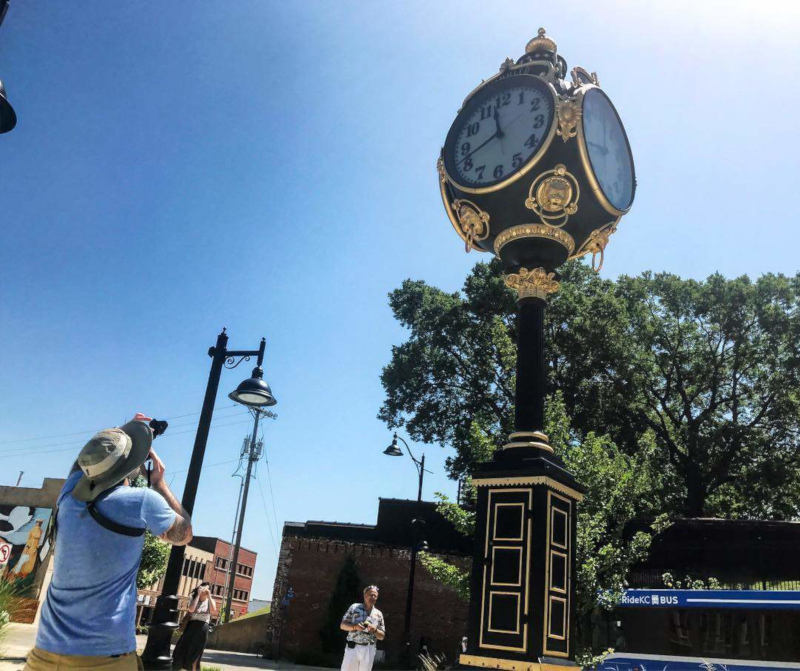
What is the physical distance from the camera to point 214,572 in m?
60.2

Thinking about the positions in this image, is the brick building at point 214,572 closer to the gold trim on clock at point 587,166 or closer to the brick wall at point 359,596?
the brick wall at point 359,596

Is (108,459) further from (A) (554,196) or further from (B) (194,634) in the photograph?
(B) (194,634)

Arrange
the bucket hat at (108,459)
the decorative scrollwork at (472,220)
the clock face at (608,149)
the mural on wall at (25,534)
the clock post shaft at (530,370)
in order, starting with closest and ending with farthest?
the bucket hat at (108,459) < the clock post shaft at (530,370) < the clock face at (608,149) < the decorative scrollwork at (472,220) < the mural on wall at (25,534)

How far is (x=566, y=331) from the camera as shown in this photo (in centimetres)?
2733

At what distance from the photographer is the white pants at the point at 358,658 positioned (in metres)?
7.37

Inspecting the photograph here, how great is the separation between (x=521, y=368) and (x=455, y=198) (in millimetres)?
2201

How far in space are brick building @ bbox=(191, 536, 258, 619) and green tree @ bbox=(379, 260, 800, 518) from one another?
35.4m

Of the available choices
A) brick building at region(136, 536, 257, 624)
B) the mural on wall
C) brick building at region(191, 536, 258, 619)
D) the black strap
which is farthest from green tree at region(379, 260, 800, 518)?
brick building at region(191, 536, 258, 619)

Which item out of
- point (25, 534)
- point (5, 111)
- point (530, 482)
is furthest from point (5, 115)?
point (25, 534)

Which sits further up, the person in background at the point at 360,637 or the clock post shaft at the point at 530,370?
the clock post shaft at the point at 530,370

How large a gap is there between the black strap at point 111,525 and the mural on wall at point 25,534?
3162 cm

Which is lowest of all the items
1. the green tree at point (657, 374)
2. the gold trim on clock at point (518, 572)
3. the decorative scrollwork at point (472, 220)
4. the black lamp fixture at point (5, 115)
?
the gold trim on clock at point (518, 572)

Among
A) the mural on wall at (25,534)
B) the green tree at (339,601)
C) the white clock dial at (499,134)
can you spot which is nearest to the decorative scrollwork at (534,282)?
the white clock dial at (499,134)

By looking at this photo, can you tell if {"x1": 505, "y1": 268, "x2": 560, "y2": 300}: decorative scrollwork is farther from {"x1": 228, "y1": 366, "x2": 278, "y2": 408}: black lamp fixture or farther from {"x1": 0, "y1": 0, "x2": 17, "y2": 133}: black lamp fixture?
{"x1": 0, "y1": 0, "x2": 17, "y2": 133}: black lamp fixture
